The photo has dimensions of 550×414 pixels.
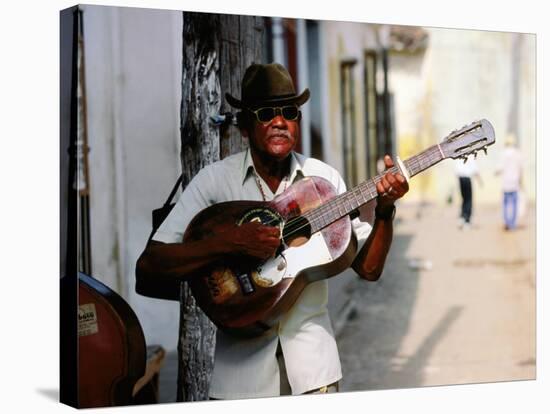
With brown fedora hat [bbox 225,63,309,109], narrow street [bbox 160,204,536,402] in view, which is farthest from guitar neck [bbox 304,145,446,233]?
narrow street [bbox 160,204,536,402]

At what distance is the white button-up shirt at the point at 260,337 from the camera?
5.49 metres

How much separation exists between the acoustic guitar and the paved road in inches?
50.6

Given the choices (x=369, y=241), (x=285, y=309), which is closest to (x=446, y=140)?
(x=369, y=241)

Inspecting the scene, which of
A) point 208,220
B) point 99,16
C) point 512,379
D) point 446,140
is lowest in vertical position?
point 512,379

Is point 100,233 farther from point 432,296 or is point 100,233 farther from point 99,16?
point 432,296

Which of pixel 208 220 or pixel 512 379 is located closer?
pixel 208 220

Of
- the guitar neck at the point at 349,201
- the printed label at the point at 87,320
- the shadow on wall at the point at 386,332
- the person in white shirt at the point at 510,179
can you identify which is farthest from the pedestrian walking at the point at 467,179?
the printed label at the point at 87,320

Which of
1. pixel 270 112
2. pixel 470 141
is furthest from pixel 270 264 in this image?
pixel 470 141

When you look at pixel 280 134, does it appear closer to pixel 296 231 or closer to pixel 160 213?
pixel 296 231

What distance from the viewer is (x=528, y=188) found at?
722cm

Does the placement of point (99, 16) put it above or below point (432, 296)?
above

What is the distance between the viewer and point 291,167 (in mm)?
5699

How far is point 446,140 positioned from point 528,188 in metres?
1.71

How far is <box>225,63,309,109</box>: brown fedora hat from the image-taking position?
5.70m
